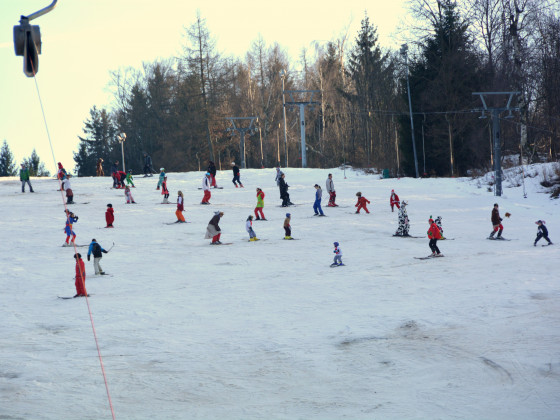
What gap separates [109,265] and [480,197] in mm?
20993

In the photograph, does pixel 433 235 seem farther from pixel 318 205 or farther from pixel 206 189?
pixel 206 189

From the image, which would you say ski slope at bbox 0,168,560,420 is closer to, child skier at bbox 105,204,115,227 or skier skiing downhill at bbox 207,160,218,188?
child skier at bbox 105,204,115,227

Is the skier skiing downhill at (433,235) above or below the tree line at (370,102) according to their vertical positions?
below

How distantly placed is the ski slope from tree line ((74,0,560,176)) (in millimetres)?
16598

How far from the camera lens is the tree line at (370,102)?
145ft

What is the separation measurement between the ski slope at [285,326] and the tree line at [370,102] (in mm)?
16598

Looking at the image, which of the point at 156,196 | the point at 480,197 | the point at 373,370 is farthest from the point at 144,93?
the point at 373,370

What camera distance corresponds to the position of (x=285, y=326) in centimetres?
1249

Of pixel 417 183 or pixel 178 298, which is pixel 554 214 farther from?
pixel 178 298

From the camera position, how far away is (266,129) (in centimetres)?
7281

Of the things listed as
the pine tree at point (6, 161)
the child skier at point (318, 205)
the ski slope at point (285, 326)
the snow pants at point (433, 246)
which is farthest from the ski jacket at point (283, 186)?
the pine tree at point (6, 161)

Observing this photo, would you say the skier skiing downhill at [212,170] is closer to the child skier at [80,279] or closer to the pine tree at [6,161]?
the child skier at [80,279]

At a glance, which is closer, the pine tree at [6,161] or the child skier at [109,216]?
the child skier at [109,216]

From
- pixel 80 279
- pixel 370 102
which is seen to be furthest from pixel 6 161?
pixel 80 279
